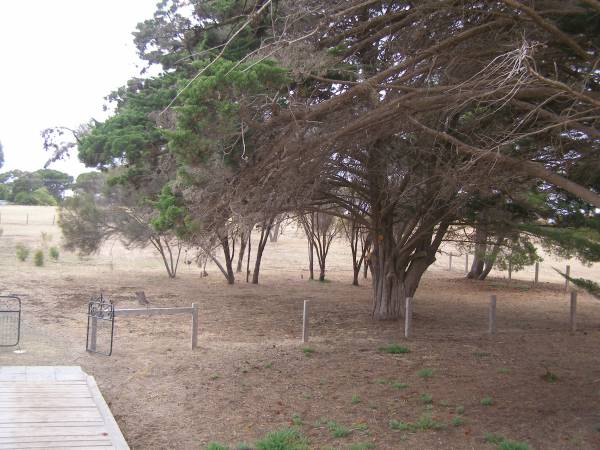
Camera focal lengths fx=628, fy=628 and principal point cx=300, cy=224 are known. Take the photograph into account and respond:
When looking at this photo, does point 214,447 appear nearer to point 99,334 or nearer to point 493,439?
point 493,439

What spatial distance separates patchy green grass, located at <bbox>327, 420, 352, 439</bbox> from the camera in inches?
295

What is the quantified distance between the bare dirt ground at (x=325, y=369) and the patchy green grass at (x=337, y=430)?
0.06 m

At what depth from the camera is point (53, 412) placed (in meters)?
7.27

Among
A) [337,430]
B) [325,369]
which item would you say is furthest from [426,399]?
[325,369]

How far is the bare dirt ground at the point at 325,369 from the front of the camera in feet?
25.2

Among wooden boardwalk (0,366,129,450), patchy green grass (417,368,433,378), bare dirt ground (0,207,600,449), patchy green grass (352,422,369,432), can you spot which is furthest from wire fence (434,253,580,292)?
wooden boardwalk (0,366,129,450)

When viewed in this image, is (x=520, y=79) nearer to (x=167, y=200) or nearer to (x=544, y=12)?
(x=544, y=12)

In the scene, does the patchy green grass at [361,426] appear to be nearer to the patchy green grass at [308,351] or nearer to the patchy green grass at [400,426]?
the patchy green grass at [400,426]

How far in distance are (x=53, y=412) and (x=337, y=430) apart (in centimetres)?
333

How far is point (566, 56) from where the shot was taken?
8883mm

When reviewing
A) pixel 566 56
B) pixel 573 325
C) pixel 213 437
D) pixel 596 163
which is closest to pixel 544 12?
pixel 566 56

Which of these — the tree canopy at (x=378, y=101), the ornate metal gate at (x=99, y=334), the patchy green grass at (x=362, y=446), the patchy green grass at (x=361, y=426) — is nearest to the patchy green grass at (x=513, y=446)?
the patchy green grass at (x=362, y=446)

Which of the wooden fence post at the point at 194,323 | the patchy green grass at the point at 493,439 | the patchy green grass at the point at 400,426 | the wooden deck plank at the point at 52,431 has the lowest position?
the patchy green grass at the point at 400,426

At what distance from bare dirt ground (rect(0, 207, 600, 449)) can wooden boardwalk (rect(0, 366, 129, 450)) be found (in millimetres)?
425
